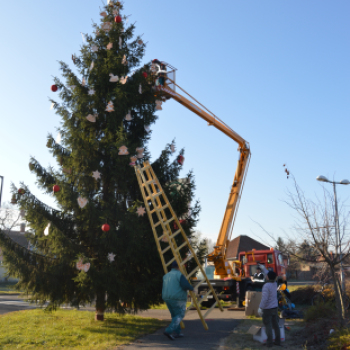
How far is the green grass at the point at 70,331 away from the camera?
25.8ft

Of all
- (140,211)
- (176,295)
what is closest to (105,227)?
(140,211)

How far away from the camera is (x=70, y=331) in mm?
9062

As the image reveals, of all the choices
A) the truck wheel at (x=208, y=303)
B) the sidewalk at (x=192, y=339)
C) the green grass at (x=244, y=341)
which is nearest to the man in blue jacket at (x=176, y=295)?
the sidewalk at (x=192, y=339)

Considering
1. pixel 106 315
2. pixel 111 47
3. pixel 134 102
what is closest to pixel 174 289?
pixel 106 315

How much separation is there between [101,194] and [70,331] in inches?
143

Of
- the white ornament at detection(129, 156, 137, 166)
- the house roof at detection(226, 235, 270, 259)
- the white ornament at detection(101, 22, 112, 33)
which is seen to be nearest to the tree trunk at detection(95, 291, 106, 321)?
the white ornament at detection(129, 156, 137, 166)

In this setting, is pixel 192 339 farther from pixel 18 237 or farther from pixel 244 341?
pixel 18 237

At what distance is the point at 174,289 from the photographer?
7.81 m

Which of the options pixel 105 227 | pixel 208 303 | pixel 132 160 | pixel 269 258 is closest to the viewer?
pixel 105 227

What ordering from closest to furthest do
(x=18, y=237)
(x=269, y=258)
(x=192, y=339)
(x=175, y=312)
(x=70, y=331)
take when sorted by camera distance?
(x=175, y=312)
(x=192, y=339)
(x=70, y=331)
(x=269, y=258)
(x=18, y=237)

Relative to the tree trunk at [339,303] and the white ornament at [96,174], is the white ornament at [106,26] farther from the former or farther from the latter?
the tree trunk at [339,303]

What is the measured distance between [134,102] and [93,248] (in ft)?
14.2

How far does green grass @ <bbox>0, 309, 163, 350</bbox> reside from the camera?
310 inches

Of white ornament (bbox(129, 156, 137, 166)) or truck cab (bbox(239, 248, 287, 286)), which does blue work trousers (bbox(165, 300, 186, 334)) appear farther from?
truck cab (bbox(239, 248, 287, 286))
